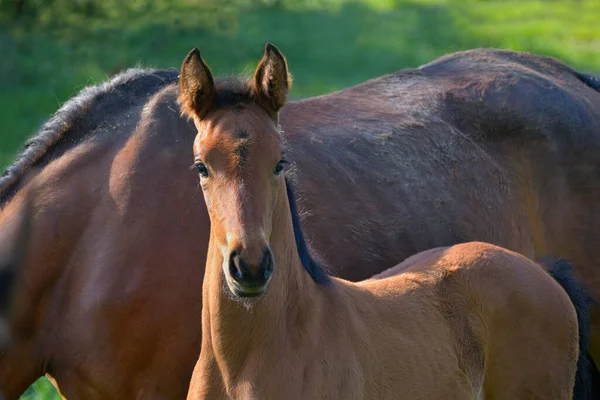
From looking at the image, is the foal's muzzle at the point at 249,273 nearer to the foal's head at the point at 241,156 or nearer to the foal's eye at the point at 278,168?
the foal's head at the point at 241,156

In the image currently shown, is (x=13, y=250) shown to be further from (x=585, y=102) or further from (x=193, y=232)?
(x=585, y=102)

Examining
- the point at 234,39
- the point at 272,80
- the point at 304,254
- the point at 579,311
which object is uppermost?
the point at 272,80

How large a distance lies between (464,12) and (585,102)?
56.3 ft

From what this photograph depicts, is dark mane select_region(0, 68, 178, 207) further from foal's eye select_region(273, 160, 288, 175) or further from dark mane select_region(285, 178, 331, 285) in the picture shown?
foal's eye select_region(273, 160, 288, 175)

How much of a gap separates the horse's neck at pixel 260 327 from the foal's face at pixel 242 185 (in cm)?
18

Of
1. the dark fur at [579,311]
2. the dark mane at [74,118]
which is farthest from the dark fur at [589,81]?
the dark mane at [74,118]

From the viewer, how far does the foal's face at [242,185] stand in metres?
3.44

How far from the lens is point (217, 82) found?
3957mm

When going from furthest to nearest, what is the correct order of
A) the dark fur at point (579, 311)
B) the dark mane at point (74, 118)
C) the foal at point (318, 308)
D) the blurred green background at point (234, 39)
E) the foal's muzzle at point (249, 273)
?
the blurred green background at point (234, 39) → the dark fur at point (579, 311) → the dark mane at point (74, 118) → the foal at point (318, 308) → the foal's muzzle at point (249, 273)

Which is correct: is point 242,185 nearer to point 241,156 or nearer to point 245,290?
point 241,156

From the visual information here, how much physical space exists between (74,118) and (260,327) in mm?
1573

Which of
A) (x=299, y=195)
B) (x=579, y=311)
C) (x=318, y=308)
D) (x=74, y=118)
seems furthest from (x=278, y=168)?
(x=579, y=311)

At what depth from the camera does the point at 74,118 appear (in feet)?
15.6

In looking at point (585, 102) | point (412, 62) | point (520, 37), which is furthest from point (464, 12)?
point (585, 102)
